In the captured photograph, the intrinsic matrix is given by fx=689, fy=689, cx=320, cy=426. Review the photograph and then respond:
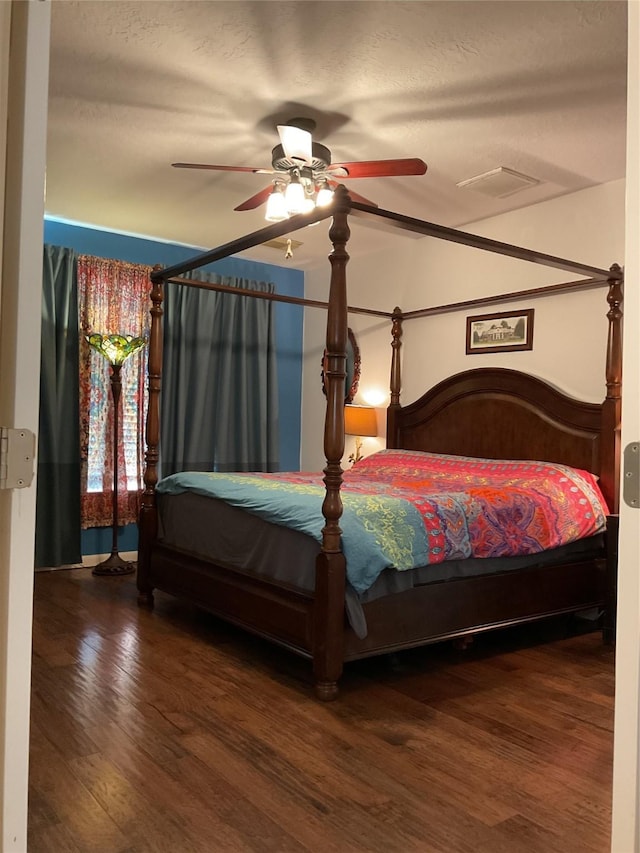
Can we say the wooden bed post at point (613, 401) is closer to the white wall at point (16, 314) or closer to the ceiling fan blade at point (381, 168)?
the ceiling fan blade at point (381, 168)

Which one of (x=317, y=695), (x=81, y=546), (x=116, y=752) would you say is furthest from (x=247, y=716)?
(x=81, y=546)

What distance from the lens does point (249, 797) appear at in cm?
200

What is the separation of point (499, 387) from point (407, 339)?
1.05 metres

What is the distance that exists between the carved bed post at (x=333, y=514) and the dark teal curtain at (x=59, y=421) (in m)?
2.75

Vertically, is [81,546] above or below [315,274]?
below

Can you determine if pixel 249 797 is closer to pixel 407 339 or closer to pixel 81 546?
pixel 81 546

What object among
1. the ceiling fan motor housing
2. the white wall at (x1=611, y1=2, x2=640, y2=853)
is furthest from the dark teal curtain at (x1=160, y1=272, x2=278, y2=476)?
the white wall at (x1=611, y1=2, x2=640, y2=853)

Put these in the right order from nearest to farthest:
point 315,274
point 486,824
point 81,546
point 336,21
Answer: point 486,824
point 336,21
point 81,546
point 315,274

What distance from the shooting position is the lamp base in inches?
194

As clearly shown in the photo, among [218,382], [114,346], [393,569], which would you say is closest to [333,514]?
[393,569]

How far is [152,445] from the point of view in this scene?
4.11 meters

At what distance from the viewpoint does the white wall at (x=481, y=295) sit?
4.06 m

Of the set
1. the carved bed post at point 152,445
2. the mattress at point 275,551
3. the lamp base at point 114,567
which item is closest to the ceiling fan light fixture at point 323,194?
the carved bed post at point 152,445

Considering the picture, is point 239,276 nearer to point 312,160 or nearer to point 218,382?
point 218,382
